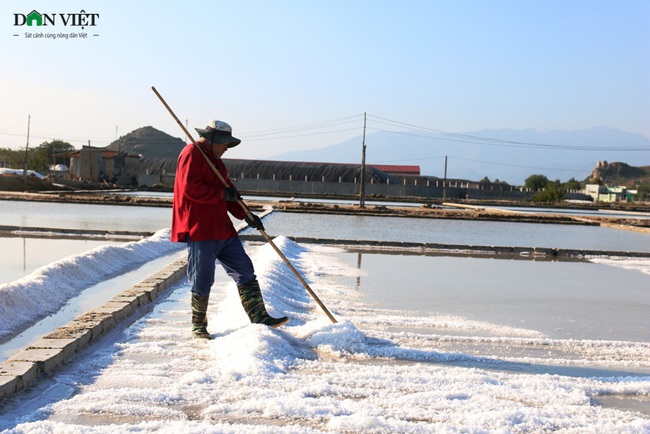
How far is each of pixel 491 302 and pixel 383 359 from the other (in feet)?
8.72

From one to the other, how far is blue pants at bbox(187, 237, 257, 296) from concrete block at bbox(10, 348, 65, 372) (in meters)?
0.95

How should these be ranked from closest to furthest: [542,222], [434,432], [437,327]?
[434,432]
[437,327]
[542,222]

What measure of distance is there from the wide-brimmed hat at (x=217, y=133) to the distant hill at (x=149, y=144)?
71.5 meters

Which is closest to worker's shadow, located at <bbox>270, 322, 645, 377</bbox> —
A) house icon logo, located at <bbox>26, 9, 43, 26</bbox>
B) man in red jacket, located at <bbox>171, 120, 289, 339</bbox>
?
man in red jacket, located at <bbox>171, 120, 289, 339</bbox>

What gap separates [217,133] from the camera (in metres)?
4.43

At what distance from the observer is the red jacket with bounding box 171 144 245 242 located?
4254 mm

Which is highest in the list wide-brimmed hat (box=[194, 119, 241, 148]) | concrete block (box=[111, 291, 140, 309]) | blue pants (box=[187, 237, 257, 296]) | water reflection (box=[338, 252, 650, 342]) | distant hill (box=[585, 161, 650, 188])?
distant hill (box=[585, 161, 650, 188])

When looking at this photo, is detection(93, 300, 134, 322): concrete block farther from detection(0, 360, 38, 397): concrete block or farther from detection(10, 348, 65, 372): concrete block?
detection(0, 360, 38, 397): concrete block

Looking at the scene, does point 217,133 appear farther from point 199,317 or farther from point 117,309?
point 117,309

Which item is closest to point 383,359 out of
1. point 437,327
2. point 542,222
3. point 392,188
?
point 437,327

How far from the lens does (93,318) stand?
4.43 metres

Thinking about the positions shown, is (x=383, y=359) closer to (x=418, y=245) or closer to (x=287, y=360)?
(x=287, y=360)

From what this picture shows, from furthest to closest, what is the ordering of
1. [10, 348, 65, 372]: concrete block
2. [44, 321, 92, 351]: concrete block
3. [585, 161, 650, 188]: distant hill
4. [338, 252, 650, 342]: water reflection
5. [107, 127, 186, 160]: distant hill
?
1. [585, 161, 650, 188]: distant hill
2. [107, 127, 186, 160]: distant hill
3. [338, 252, 650, 342]: water reflection
4. [44, 321, 92, 351]: concrete block
5. [10, 348, 65, 372]: concrete block

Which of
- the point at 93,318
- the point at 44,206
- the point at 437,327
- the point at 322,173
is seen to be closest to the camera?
the point at 93,318
